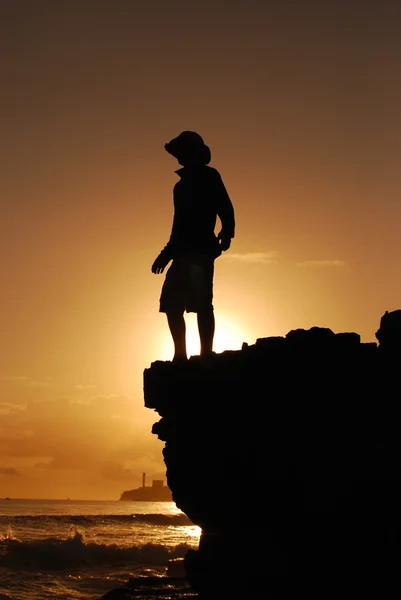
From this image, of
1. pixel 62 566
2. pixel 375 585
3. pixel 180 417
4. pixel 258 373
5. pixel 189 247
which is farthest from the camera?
pixel 62 566

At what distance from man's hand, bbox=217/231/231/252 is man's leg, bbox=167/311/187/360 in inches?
34.3

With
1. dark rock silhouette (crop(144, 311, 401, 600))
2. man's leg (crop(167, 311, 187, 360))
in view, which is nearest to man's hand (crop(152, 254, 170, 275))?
man's leg (crop(167, 311, 187, 360))

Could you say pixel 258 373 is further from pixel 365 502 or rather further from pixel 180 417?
pixel 365 502

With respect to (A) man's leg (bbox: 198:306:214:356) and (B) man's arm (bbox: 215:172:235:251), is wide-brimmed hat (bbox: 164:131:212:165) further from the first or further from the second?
(A) man's leg (bbox: 198:306:214:356)

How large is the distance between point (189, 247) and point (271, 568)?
11.4 feet

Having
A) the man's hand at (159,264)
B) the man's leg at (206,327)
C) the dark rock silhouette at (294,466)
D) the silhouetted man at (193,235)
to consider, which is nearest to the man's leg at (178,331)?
the silhouetted man at (193,235)

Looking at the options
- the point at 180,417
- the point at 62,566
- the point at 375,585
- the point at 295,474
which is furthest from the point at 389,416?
the point at 62,566

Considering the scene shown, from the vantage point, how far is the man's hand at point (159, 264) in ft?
27.3

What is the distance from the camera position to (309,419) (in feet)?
20.9

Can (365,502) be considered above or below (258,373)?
below

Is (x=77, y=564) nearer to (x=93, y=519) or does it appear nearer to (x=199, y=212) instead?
(x=199, y=212)

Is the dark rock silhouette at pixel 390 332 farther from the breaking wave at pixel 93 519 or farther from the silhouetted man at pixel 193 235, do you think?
the breaking wave at pixel 93 519

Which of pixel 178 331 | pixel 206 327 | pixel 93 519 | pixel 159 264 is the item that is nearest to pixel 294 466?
pixel 206 327

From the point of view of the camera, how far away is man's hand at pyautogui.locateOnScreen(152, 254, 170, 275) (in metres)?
8.34
